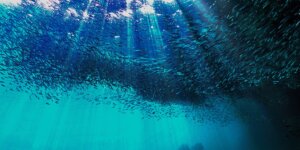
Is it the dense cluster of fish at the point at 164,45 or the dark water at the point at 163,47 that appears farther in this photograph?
the dark water at the point at 163,47

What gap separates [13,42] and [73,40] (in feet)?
9.73

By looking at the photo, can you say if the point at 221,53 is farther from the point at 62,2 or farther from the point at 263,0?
the point at 62,2

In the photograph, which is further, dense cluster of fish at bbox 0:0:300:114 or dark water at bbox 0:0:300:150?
dark water at bbox 0:0:300:150

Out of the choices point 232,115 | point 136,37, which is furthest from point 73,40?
point 232,115

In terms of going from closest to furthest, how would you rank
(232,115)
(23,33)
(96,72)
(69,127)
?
(23,33)
(96,72)
(232,115)
(69,127)

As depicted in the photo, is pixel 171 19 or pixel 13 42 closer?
pixel 171 19

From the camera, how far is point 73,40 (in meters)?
8.96

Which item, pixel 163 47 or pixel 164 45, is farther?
pixel 163 47

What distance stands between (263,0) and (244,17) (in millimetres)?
704

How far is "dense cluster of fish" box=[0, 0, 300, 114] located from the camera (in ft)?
22.0

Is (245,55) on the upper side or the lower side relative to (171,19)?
lower

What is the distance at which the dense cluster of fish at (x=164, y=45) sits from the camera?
22.0 ft

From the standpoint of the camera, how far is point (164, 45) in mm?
8586

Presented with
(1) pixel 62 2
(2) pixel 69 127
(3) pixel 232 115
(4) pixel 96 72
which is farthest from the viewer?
(2) pixel 69 127
